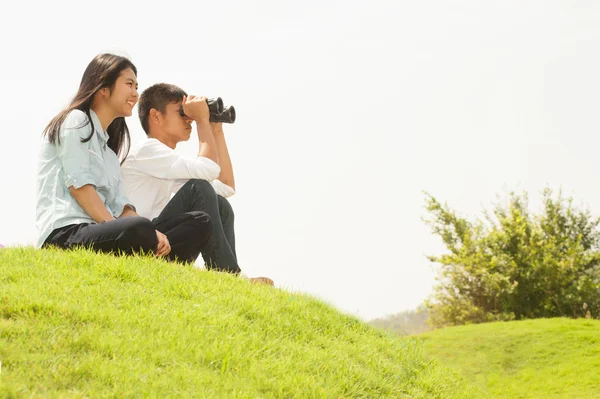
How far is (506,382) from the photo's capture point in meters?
11.2

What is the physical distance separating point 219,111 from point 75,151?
155 centimetres

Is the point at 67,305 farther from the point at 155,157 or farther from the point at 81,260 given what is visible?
the point at 155,157

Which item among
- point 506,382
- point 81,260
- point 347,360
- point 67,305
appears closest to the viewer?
point 67,305

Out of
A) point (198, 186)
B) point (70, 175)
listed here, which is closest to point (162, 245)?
point (198, 186)

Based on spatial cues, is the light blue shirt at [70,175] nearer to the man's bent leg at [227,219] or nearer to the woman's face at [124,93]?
the woman's face at [124,93]

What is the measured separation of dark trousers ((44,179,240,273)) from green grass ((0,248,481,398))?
159mm

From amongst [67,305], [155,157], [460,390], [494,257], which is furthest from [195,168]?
[494,257]

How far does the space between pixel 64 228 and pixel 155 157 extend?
103cm

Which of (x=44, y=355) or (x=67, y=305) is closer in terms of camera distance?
(x=44, y=355)

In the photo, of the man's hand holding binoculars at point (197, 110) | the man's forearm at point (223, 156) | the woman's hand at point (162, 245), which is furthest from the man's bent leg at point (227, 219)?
the man's hand holding binoculars at point (197, 110)

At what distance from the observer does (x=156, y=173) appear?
19.8ft

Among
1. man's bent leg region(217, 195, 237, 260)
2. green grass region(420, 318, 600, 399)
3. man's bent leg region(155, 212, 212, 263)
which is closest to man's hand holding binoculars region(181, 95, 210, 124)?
man's bent leg region(217, 195, 237, 260)

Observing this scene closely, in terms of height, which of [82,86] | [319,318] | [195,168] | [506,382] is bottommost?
[506,382]

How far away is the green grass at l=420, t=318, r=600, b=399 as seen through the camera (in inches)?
420
